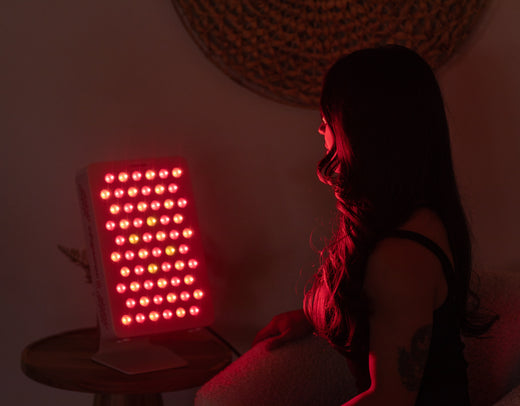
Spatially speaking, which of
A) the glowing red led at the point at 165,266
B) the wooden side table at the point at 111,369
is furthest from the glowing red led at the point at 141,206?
the wooden side table at the point at 111,369

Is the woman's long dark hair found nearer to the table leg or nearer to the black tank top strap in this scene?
the black tank top strap

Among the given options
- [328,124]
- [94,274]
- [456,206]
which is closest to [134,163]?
[94,274]

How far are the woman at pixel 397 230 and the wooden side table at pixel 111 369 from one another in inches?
12.3

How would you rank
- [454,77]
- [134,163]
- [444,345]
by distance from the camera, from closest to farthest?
[444,345] → [134,163] → [454,77]

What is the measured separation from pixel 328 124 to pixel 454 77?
0.62 meters

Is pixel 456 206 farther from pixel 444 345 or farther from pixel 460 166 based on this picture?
pixel 460 166

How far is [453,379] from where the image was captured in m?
0.88

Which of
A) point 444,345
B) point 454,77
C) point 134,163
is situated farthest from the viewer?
point 454,77

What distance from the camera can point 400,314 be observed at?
0.78m

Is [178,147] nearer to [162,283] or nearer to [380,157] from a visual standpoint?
[162,283]

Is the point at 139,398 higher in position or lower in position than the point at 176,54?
lower

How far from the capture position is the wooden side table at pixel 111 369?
985 millimetres

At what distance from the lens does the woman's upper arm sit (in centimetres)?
78

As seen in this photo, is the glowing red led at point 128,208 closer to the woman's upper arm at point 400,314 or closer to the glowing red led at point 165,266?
the glowing red led at point 165,266
